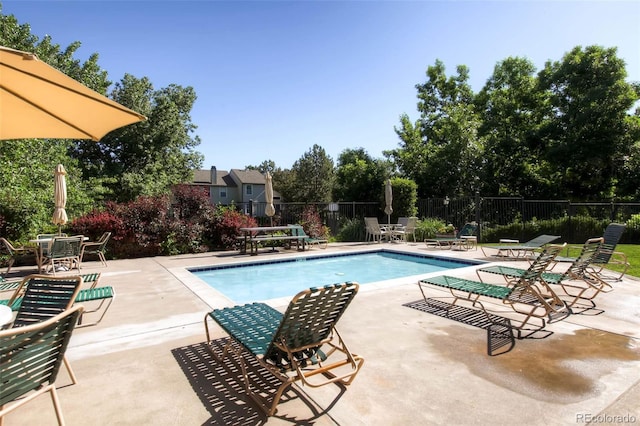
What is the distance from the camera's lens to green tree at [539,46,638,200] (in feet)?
61.6

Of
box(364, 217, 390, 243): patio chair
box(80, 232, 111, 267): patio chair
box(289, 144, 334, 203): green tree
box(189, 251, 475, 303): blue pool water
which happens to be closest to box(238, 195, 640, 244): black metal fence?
box(364, 217, 390, 243): patio chair

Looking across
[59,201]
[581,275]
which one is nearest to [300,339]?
[581,275]

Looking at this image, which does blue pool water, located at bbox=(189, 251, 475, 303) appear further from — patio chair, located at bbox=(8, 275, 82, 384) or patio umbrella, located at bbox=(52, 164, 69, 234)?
patio chair, located at bbox=(8, 275, 82, 384)

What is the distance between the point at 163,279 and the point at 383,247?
7.70 metres

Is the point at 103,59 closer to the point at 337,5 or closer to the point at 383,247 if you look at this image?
the point at 337,5

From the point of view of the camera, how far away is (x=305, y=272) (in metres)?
9.44

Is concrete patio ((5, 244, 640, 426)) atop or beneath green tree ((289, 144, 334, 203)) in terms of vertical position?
beneath

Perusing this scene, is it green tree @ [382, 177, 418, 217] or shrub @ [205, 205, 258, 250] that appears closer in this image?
shrub @ [205, 205, 258, 250]

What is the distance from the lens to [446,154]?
20844 millimetres

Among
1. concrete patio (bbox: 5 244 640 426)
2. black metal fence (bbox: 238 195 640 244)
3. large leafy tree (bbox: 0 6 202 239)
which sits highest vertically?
large leafy tree (bbox: 0 6 202 239)

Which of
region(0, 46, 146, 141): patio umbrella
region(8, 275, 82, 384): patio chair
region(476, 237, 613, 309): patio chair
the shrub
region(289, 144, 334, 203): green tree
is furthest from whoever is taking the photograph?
region(289, 144, 334, 203): green tree

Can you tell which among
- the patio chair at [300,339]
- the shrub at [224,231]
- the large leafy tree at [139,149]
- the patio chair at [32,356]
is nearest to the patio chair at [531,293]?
the patio chair at [300,339]

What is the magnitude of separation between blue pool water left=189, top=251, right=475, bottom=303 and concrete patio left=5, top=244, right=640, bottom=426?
287 centimetres

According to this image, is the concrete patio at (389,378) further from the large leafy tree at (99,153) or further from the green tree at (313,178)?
the green tree at (313,178)
